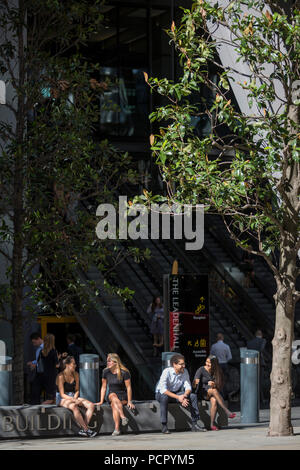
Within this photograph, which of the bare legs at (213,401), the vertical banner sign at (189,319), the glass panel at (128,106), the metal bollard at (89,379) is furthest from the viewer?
the glass panel at (128,106)

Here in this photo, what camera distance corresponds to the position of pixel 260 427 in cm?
1523

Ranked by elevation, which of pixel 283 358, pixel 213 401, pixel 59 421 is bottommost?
pixel 59 421

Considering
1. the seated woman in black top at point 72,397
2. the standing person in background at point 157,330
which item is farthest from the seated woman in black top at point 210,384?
the standing person in background at point 157,330

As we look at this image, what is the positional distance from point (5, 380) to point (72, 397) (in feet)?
3.33

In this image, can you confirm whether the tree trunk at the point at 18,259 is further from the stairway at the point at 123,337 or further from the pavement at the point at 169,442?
the stairway at the point at 123,337

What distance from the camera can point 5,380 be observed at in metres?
14.0

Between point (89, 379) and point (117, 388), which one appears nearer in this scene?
point (117, 388)

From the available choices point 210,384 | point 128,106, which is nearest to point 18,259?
point 210,384

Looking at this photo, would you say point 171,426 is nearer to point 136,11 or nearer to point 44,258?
point 44,258

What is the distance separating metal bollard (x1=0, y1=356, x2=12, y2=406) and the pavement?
2.22 feet

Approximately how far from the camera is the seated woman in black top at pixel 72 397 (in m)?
14.0

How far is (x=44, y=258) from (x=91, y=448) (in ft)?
12.2

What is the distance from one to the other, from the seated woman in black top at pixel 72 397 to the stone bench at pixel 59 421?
15cm

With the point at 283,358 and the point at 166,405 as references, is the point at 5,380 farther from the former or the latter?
the point at 283,358
